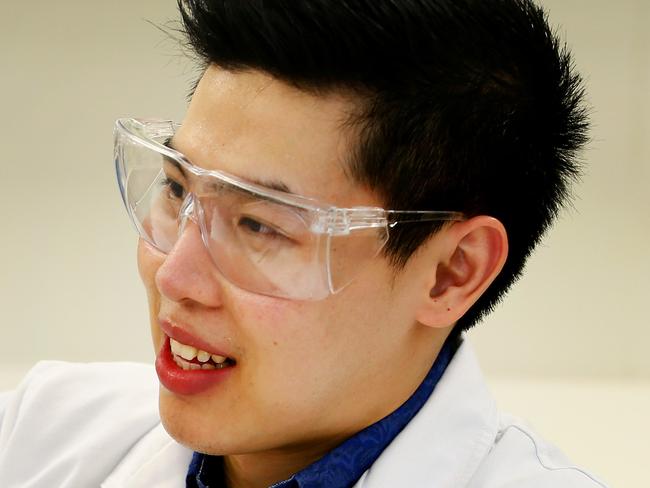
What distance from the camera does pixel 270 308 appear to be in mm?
1077

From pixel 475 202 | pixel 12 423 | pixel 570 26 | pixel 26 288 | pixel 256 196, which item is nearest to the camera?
pixel 256 196

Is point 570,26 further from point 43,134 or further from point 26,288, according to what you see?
point 26,288

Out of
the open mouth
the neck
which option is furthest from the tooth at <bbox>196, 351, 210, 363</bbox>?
the neck

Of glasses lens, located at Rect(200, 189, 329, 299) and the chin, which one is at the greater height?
glasses lens, located at Rect(200, 189, 329, 299)

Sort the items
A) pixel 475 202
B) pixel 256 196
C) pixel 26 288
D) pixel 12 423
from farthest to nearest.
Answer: pixel 26 288 < pixel 12 423 < pixel 475 202 < pixel 256 196

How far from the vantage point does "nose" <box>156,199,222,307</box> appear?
107 centimetres

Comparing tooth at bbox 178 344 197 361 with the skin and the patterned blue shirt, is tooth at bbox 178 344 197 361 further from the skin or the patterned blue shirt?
the patterned blue shirt

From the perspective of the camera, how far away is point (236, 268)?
1074mm

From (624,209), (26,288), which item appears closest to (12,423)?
(26,288)

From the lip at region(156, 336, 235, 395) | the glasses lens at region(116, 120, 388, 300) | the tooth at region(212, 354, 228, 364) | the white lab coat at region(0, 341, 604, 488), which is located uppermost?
the glasses lens at region(116, 120, 388, 300)

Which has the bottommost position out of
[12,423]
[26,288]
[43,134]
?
[26,288]

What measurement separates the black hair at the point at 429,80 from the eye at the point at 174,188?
6.1 inches

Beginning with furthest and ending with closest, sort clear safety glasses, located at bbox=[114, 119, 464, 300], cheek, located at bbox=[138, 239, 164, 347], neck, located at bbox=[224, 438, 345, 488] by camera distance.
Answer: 1. neck, located at bbox=[224, 438, 345, 488]
2. cheek, located at bbox=[138, 239, 164, 347]
3. clear safety glasses, located at bbox=[114, 119, 464, 300]

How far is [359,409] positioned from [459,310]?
18 cm
